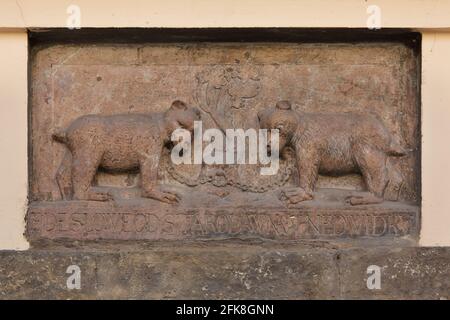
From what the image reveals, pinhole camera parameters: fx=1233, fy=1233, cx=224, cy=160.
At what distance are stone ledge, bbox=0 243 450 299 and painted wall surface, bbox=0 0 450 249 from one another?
0.74 feet

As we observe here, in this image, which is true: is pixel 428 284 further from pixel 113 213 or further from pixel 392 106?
pixel 113 213

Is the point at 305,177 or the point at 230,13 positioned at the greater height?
the point at 230,13

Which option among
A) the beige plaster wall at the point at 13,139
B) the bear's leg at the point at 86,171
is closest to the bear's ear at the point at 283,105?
the bear's leg at the point at 86,171

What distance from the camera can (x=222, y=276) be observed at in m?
6.87

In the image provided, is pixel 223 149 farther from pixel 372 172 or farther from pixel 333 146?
pixel 372 172

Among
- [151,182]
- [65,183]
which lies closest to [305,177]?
[151,182]

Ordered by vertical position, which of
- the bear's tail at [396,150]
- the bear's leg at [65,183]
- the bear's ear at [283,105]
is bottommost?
the bear's leg at [65,183]

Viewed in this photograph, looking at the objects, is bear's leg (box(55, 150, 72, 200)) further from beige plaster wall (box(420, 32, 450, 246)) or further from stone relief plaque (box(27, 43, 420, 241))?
beige plaster wall (box(420, 32, 450, 246))

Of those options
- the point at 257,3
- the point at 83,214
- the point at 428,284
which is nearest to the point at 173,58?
the point at 257,3

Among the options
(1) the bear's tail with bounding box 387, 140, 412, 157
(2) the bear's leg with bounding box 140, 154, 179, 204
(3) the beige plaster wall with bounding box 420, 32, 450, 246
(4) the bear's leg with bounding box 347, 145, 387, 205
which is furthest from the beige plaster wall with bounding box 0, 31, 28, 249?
(3) the beige plaster wall with bounding box 420, 32, 450, 246

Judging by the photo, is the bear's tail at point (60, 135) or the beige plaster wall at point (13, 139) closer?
the beige plaster wall at point (13, 139)

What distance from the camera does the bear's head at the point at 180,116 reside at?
704 centimetres

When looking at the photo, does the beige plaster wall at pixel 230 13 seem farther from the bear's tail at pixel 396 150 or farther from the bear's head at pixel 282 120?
the bear's tail at pixel 396 150

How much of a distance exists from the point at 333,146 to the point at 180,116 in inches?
35.2
